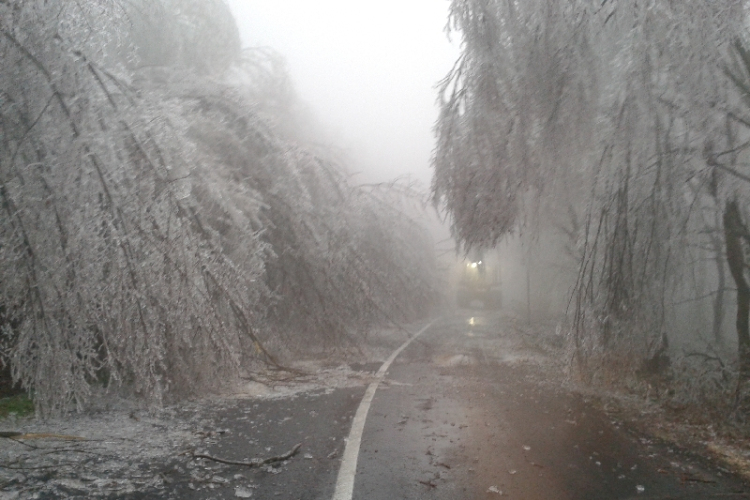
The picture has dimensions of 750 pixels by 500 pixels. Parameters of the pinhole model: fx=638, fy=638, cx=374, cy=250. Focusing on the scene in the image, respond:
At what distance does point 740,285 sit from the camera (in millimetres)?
7355

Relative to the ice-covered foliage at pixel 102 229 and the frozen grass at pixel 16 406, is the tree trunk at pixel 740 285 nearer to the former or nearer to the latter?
the ice-covered foliage at pixel 102 229

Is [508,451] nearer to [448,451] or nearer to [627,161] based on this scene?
[448,451]

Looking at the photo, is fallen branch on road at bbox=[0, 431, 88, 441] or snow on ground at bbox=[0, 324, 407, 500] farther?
fallen branch on road at bbox=[0, 431, 88, 441]

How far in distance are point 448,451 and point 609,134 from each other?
370cm

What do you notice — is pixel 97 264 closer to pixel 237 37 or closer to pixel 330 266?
pixel 330 266

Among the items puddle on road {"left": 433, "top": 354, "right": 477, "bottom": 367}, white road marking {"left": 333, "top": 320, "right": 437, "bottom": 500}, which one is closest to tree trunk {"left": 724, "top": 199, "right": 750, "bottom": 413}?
white road marking {"left": 333, "top": 320, "right": 437, "bottom": 500}

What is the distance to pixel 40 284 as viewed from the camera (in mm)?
5008

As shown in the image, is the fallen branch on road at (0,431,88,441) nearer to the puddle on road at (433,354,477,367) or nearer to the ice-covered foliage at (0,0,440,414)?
the ice-covered foliage at (0,0,440,414)

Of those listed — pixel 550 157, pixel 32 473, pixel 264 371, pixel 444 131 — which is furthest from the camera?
pixel 264 371

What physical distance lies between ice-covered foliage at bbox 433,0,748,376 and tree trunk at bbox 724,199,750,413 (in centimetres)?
17

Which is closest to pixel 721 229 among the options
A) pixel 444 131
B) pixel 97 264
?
pixel 444 131

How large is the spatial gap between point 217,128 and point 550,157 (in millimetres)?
5130

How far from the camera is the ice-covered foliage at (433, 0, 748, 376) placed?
6246mm

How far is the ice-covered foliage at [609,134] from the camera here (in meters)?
6.25
